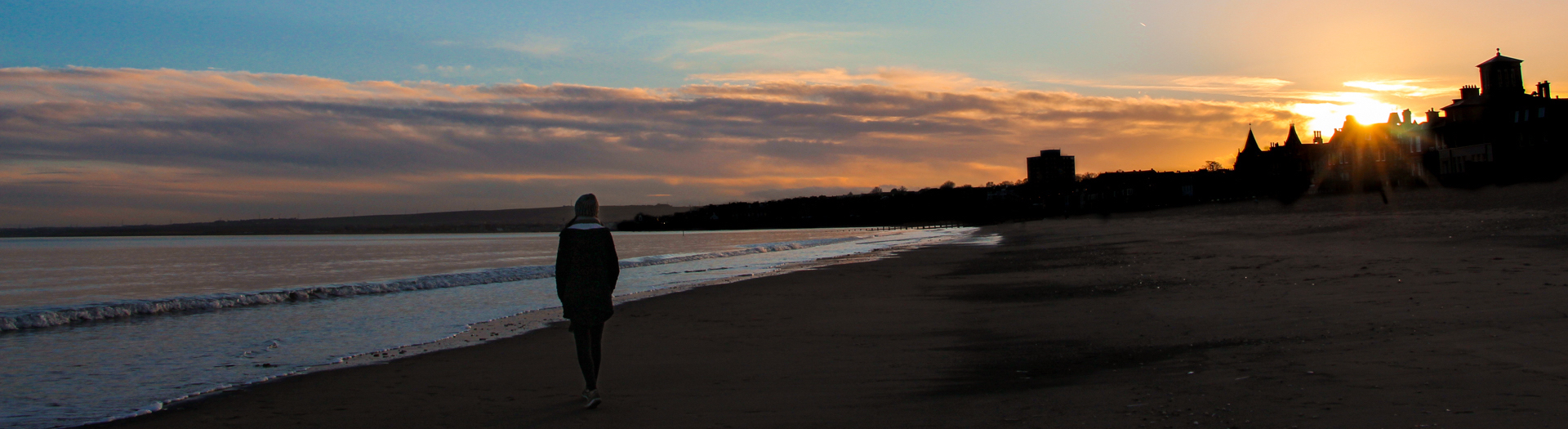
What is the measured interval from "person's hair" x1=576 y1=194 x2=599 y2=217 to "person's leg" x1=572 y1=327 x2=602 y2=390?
0.95 meters

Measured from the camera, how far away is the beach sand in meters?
5.96

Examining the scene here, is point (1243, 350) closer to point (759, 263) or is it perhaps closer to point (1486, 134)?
point (759, 263)

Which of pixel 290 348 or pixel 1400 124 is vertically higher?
pixel 1400 124

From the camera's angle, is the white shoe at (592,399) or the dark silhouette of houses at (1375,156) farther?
the dark silhouette of houses at (1375,156)

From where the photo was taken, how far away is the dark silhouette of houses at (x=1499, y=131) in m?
50.0

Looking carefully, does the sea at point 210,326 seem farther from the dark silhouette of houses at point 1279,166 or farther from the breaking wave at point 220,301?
the dark silhouette of houses at point 1279,166

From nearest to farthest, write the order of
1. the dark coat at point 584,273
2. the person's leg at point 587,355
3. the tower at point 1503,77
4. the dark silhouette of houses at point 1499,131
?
the person's leg at point 587,355 < the dark coat at point 584,273 < the dark silhouette of houses at point 1499,131 < the tower at point 1503,77

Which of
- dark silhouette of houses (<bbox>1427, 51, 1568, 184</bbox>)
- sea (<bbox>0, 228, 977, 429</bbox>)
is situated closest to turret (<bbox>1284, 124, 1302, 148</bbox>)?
dark silhouette of houses (<bbox>1427, 51, 1568, 184</bbox>)

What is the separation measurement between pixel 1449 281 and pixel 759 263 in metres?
26.1

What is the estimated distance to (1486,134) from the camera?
2341 inches

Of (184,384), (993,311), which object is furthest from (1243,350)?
(184,384)

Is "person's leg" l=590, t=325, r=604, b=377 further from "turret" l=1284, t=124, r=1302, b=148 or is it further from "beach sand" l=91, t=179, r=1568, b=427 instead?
"turret" l=1284, t=124, r=1302, b=148

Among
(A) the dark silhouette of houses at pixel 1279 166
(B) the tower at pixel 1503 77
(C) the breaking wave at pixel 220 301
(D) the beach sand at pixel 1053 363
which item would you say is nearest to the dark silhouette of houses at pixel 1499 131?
(B) the tower at pixel 1503 77

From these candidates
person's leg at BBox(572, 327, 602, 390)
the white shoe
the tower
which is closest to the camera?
the white shoe
